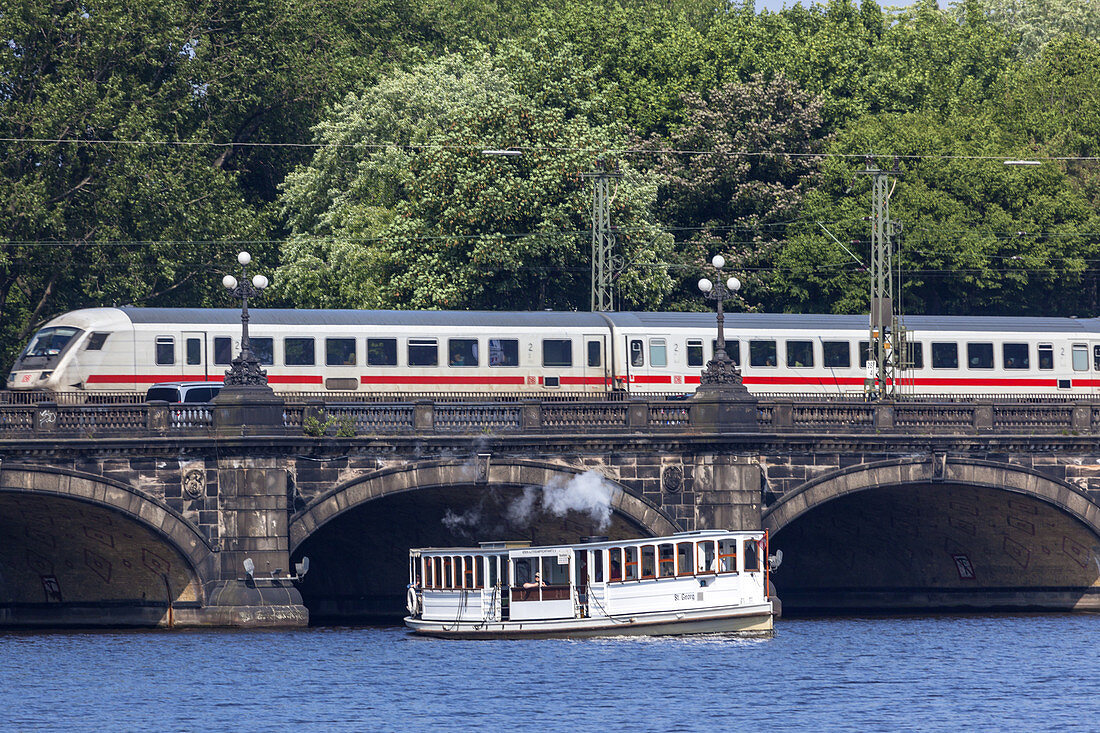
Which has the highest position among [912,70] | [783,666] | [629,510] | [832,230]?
[912,70]

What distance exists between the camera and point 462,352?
62.3 metres

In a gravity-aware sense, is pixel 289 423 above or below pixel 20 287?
below

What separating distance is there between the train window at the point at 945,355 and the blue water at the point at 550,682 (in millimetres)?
11522

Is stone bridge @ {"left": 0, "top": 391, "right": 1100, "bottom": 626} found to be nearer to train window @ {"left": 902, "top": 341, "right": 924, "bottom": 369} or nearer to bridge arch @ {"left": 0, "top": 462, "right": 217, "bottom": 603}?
bridge arch @ {"left": 0, "top": 462, "right": 217, "bottom": 603}

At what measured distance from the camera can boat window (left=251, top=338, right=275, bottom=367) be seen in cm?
6053

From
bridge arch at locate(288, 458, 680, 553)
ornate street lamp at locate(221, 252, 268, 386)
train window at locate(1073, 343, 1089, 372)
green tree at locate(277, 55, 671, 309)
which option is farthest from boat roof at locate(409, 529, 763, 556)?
green tree at locate(277, 55, 671, 309)

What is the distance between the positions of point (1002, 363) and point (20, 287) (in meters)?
39.8

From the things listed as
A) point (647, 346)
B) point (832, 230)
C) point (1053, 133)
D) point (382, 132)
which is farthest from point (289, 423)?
point (1053, 133)

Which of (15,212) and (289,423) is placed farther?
(15,212)

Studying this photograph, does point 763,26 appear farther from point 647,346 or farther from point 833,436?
point 833,436

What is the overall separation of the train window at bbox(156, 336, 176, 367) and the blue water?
812 cm

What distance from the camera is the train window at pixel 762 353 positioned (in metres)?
64.9

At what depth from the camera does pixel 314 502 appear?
54812mm

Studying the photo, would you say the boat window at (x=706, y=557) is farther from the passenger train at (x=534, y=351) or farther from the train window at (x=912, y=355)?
the train window at (x=912, y=355)
